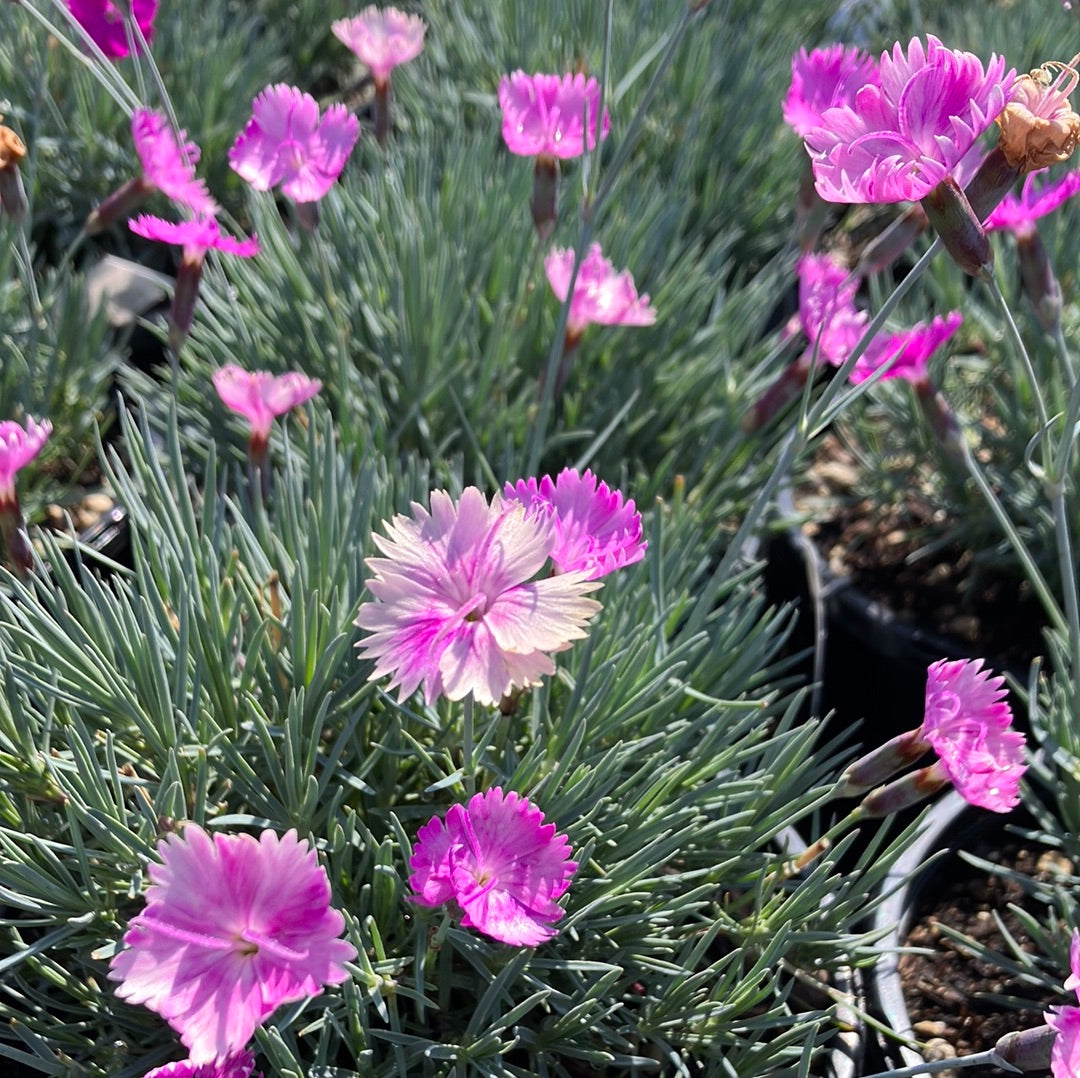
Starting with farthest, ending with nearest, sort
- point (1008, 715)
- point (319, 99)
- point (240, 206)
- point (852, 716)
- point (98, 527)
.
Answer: point (319, 99) → point (240, 206) → point (852, 716) → point (98, 527) → point (1008, 715)

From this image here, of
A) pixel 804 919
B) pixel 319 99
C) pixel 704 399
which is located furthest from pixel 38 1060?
pixel 319 99

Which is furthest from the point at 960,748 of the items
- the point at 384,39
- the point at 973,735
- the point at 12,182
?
the point at 384,39

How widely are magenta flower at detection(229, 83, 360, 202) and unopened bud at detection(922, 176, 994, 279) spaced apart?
2.01 feet

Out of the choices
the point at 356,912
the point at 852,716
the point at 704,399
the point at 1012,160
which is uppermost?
the point at 1012,160

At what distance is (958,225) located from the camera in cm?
75

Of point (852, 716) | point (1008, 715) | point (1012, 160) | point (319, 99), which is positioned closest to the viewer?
point (1012, 160)

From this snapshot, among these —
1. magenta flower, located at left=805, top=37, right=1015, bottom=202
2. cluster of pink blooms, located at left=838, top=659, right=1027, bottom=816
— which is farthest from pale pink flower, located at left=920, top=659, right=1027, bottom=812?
magenta flower, located at left=805, top=37, right=1015, bottom=202

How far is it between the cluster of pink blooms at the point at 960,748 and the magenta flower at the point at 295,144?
733 millimetres

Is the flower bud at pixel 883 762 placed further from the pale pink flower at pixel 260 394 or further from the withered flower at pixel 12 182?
the withered flower at pixel 12 182

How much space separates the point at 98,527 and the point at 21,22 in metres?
1.01

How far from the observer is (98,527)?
1.47 m

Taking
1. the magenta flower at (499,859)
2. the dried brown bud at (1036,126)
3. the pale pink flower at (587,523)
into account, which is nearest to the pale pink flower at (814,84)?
the dried brown bud at (1036,126)

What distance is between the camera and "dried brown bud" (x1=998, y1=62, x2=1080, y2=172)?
73 centimetres

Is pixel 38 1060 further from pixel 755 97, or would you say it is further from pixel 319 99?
pixel 319 99
